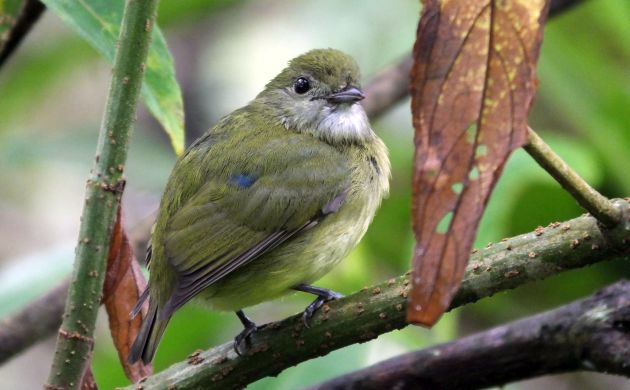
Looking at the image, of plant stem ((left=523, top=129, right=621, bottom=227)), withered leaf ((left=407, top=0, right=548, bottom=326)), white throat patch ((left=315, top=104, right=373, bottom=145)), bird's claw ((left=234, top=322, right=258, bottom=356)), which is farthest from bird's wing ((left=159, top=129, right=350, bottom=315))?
withered leaf ((left=407, top=0, right=548, bottom=326))

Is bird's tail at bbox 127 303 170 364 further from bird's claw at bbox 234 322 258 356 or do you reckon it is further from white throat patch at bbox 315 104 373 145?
white throat patch at bbox 315 104 373 145

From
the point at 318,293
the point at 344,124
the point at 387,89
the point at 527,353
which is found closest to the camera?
the point at 527,353

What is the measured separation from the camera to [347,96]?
12.8 feet

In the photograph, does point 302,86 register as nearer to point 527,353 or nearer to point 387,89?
point 387,89

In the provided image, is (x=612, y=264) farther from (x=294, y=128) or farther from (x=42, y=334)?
(x=42, y=334)

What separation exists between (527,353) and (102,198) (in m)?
0.90

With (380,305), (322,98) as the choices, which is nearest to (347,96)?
(322,98)

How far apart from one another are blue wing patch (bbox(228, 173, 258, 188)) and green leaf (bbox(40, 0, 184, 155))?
0.88m

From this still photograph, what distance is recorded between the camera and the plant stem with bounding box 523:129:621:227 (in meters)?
1.62

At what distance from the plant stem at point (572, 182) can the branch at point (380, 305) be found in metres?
0.04

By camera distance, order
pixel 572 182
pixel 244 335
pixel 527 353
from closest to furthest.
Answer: pixel 572 182, pixel 527 353, pixel 244 335

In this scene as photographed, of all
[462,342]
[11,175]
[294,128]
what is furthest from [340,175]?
[11,175]

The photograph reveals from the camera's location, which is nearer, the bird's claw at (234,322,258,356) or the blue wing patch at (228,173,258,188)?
the bird's claw at (234,322,258,356)

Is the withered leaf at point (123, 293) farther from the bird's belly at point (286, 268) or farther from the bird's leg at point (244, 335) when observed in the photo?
the bird's belly at point (286, 268)
